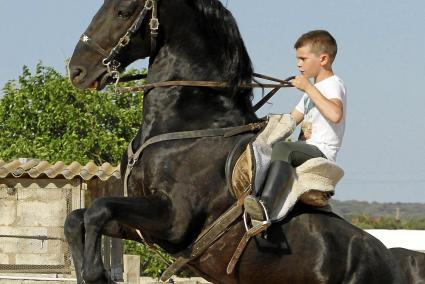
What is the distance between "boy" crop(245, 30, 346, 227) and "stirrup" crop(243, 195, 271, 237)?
0.22 feet

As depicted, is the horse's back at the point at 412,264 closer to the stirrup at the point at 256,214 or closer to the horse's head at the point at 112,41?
the stirrup at the point at 256,214

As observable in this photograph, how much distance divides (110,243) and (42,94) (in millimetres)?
11935

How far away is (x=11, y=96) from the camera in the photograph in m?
32.2

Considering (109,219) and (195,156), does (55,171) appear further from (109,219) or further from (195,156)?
(109,219)

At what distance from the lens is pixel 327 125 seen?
870cm

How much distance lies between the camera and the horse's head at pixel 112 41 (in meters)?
8.41

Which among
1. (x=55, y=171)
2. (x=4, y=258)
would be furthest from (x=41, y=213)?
(x=4, y=258)

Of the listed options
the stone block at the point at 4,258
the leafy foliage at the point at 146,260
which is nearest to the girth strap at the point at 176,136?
the stone block at the point at 4,258

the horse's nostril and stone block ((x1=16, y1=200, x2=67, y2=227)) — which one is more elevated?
the horse's nostril

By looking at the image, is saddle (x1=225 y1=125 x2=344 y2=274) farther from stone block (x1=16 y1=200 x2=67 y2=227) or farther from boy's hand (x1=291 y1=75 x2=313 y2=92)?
stone block (x1=16 y1=200 x2=67 y2=227)

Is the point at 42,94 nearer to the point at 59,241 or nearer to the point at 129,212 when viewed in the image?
the point at 59,241

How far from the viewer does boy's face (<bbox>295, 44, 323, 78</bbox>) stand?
8.71 metres

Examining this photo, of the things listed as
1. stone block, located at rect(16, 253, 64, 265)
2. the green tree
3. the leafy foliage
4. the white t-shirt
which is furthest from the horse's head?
the green tree

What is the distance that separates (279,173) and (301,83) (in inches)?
28.2
